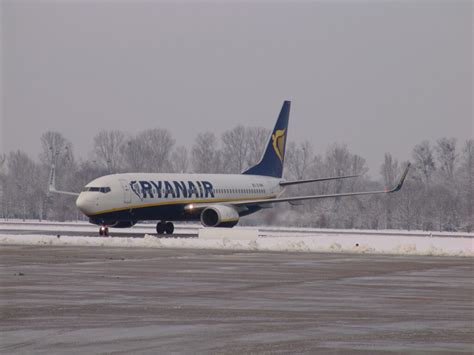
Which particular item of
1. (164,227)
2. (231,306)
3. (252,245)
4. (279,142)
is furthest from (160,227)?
(231,306)

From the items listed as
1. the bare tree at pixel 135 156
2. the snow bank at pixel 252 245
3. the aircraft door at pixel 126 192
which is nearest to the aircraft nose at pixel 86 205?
the aircraft door at pixel 126 192

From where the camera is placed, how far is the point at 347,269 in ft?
93.2

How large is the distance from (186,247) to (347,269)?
506 inches

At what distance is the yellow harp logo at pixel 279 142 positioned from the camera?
6593cm

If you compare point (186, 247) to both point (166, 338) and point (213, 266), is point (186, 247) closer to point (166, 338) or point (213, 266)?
point (213, 266)

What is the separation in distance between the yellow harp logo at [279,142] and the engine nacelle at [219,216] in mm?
11796

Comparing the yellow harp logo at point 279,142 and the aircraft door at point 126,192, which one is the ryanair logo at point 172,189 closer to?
the aircraft door at point 126,192

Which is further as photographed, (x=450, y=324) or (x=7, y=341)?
(x=450, y=324)

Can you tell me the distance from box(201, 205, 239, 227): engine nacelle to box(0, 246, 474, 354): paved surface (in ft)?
73.6

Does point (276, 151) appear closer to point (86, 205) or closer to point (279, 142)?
point (279, 142)

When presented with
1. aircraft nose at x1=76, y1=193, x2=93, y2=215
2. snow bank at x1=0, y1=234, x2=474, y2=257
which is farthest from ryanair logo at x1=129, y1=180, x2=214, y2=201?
snow bank at x1=0, y1=234, x2=474, y2=257

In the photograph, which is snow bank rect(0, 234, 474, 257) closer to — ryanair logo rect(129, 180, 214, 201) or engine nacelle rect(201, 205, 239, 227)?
ryanair logo rect(129, 180, 214, 201)

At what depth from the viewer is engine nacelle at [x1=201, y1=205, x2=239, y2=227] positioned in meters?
53.8

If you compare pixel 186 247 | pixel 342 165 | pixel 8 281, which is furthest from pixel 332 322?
pixel 342 165
